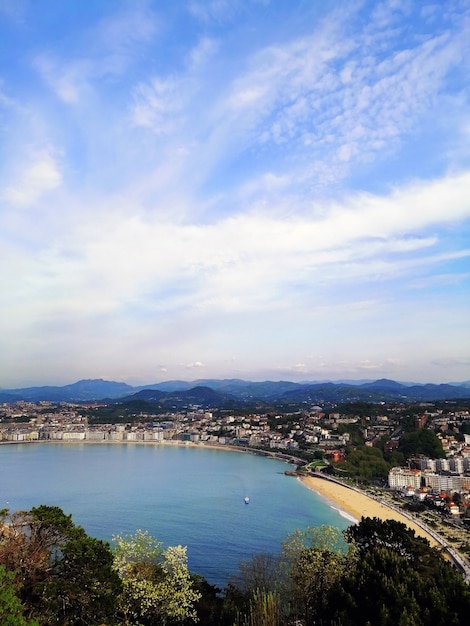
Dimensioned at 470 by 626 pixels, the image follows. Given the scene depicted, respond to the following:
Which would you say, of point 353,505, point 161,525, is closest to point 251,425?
point 353,505

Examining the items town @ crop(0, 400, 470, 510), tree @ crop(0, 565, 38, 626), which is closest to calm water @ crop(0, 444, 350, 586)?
town @ crop(0, 400, 470, 510)

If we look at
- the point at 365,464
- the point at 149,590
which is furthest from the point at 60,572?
the point at 365,464

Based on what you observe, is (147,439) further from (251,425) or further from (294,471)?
(294,471)

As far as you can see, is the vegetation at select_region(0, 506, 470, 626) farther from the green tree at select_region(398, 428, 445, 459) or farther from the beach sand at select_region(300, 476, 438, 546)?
the green tree at select_region(398, 428, 445, 459)

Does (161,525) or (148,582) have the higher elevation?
(148,582)

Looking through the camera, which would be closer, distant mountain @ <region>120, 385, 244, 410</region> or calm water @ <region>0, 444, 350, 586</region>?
calm water @ <region>0, 444, 350, 586</region>

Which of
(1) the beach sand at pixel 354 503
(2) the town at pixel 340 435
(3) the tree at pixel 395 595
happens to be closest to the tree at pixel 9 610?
(3) the tree at pixel 395 595
